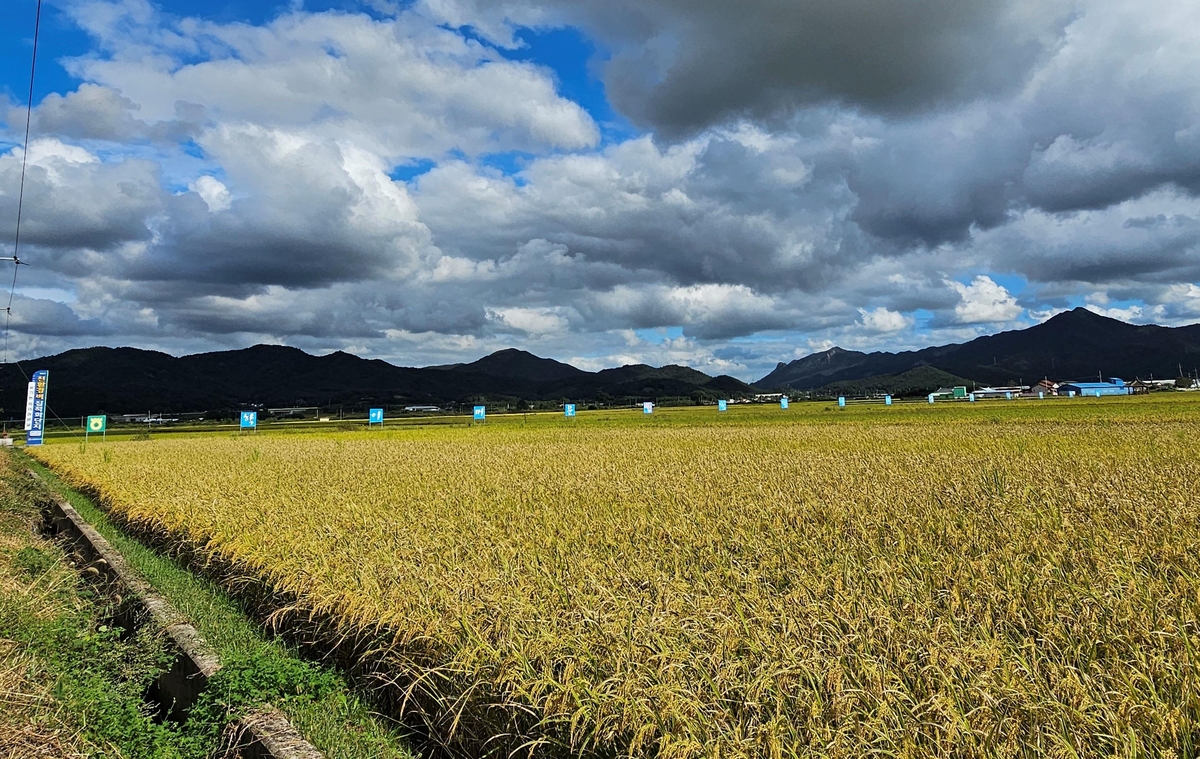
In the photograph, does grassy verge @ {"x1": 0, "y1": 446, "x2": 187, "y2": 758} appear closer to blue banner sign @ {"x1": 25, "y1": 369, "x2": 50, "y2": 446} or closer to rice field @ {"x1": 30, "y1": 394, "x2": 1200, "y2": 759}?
rice field @ {"x1": 30, "y1": 394, "x2": 1200, "y2": 759}

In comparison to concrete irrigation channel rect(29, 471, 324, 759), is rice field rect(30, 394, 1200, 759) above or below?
above

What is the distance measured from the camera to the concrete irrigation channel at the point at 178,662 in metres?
3.55

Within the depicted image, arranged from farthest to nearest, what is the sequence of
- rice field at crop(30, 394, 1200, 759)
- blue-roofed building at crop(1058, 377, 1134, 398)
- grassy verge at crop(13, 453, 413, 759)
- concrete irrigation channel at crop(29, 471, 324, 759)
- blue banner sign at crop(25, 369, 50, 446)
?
blue-roofed building at crop(1058, 377, 1134, 398), blue banner sign at crop(25, 369, 50, 446), grassy verge at crop(13, 453, 413, 759), concrete irrigation channel at crop(29, 471, 324, 759), rice field at crop(30, 394, 1200, 759)

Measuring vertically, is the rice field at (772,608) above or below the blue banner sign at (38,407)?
below

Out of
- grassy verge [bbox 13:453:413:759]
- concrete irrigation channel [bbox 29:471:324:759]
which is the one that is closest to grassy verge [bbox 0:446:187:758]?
concrete irrigation channel [bbox 29:471:324:759]

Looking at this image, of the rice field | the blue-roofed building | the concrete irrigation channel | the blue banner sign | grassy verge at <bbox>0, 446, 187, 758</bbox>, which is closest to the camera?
the rice field

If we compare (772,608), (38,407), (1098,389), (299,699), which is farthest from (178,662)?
(1098,389)

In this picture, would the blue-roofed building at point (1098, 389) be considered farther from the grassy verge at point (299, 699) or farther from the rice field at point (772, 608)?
the grassy verge at point (299, 699)

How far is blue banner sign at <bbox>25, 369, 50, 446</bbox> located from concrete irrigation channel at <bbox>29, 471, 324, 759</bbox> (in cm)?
3076

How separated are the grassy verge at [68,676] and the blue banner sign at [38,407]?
3272 cm

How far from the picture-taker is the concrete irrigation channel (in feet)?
11.6

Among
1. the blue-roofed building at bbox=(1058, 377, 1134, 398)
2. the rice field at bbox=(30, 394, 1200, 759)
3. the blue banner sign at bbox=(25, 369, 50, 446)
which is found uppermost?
the blue-roofed building at bbox=(1058, 377, 1134, 398)

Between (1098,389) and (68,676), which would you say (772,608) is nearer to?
(68,676)

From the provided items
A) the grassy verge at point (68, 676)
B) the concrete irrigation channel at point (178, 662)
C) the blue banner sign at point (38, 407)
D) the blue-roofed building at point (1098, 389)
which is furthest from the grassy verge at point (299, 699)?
the blue-roofed building at point (1098, 389)
